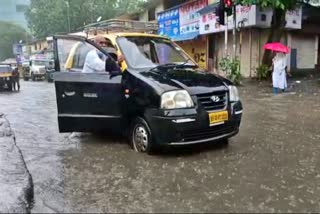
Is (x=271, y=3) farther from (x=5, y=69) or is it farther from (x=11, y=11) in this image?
(x=11, y=11)

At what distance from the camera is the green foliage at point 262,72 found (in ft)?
59.9

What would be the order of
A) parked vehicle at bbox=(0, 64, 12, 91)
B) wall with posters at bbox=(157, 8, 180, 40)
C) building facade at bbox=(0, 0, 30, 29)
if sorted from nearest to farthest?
parked vehicle at bbox=(0, 64, 12, 91)
wall with posters at bbox=(157, 8, 180, 40)
building facade at bbox=(0, 0, 30, 29)

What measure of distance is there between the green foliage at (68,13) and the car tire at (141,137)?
4182 centimetres

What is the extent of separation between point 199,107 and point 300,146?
2034mm

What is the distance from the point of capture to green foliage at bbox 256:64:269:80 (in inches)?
719

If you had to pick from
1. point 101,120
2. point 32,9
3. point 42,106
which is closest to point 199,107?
point 101,120

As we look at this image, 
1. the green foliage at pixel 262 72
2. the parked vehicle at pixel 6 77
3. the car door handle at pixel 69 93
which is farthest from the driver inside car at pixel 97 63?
the parked vehicle at pixel 6 77

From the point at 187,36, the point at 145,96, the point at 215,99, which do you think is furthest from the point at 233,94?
the point at 187,36

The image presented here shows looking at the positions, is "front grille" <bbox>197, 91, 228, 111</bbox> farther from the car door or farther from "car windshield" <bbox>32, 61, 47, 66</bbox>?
"car windshield" <bbox>32, 61, 47, 66</bbox>

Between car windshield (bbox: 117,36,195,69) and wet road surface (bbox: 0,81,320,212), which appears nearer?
wet road surface (bbox: 0,81,320,212)

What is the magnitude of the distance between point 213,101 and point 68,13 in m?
43.7

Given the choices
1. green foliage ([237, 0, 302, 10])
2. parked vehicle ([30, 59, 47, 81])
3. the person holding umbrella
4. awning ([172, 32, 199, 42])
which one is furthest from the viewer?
parked vehicle ([30, 59, 47, 81])

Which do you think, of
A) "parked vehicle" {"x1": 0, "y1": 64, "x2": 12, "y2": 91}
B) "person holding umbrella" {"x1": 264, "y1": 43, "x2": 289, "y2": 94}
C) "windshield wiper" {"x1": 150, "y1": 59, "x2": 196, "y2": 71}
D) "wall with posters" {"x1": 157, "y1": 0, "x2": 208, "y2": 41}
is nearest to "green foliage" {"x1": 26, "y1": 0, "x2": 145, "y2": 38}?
"wall with posters" {"x1": 157, "y1": 0, "x2": 208, "y2": 41}

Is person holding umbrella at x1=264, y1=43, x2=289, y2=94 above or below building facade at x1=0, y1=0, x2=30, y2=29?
below
